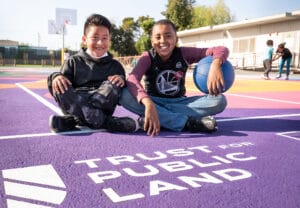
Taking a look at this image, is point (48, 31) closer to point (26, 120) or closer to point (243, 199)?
point (26, 120)

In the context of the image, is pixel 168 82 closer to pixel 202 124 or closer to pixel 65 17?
pixel 202 124

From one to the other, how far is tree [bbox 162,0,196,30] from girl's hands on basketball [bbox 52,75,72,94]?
44.9 metres

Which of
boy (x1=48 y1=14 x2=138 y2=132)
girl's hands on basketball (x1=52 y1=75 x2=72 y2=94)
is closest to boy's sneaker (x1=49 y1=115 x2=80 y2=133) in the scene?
boy (x1=48 y1=14 x2=138 y2=132)

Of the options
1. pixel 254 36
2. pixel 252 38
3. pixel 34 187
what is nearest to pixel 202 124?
pixel 34 187

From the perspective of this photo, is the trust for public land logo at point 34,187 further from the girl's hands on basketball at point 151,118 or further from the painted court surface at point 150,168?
the girl's hands on basketball at point 151,118

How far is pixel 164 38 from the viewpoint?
3.71 metres

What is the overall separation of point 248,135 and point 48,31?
3275 cm

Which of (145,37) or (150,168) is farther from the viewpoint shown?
(145,37)

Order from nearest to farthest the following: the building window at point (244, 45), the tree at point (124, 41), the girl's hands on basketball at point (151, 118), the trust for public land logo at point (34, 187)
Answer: the trust for public land logo at point (34, 187)
the girl's hands on basketball at point (151, 118)
the building window at point (244, 45)
the tree at point (124, 41)

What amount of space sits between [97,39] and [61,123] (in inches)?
37.1

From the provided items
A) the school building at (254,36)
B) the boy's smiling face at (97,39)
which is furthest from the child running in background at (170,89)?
the school building at (254,36)

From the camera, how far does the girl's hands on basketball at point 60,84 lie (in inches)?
130

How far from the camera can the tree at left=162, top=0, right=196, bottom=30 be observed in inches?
1852

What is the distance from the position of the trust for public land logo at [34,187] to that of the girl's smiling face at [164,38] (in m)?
1.91
